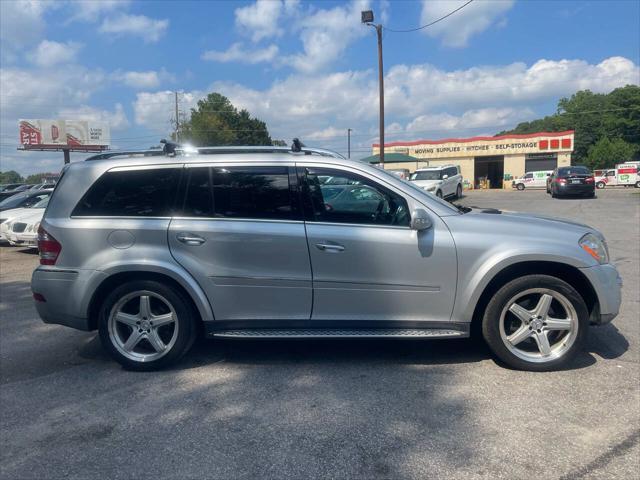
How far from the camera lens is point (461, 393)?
12.2ft

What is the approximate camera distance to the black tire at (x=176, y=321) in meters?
4.20

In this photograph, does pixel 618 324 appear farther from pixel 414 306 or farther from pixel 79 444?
pixel 79 444

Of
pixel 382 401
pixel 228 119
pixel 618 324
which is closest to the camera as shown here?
pixel 382 401

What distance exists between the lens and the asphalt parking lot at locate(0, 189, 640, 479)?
289 centimetres

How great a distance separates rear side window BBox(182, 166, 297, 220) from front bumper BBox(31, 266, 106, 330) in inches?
39.5

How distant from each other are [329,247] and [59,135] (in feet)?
221

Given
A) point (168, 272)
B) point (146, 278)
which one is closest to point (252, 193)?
point (168, 272)

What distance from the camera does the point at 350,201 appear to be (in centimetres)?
420

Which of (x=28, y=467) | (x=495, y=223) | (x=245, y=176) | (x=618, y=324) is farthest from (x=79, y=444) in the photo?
(x=618, y=324)

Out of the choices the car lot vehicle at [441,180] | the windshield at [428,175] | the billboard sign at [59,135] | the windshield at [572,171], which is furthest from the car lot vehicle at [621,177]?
the billboard sign at [59,135]

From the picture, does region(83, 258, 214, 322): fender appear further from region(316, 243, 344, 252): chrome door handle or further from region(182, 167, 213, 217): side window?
region(316, 243, 344, 252): chrome door handle

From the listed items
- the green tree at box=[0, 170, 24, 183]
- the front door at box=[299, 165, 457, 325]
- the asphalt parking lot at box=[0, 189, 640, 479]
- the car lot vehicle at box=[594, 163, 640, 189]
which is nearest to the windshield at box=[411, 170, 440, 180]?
A: the asphalt parking lot at box=[0, 189, 640, 479]

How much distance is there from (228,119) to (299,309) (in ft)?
226

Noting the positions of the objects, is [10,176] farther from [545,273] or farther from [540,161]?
[545,273]
